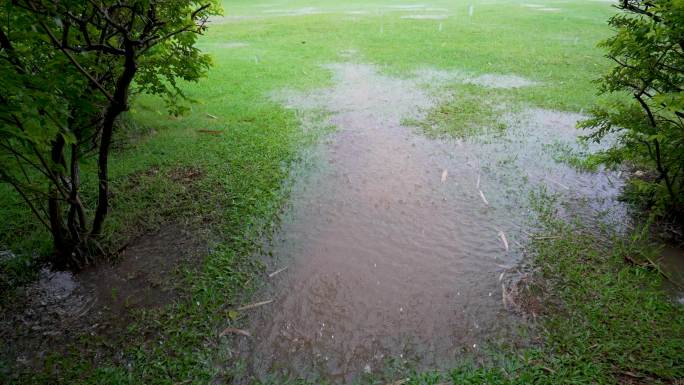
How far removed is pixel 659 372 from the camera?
2.74 meters

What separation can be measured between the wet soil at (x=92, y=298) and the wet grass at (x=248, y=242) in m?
0.12

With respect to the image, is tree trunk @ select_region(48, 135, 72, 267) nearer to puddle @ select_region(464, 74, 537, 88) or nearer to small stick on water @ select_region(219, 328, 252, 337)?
small stick on water @ select_region(219, 328, 252, 337)

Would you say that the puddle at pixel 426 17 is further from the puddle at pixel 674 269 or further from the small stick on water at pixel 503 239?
the puddle at pixel 674 269

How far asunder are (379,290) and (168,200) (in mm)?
2659

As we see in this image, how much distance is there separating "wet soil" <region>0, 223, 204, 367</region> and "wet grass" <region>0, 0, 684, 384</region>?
4.6 inches

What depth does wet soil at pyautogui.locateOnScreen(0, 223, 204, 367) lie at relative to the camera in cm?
312

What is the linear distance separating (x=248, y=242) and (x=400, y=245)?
150 centimetres

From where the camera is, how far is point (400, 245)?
13.9ft

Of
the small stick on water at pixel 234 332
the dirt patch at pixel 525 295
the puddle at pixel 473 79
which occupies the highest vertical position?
the puddle at pixel 473 79

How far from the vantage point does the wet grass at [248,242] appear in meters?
2.87

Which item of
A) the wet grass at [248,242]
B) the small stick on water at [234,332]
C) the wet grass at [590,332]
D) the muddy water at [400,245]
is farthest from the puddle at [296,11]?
the small stick on water at [234,332]

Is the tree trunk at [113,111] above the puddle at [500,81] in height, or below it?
above

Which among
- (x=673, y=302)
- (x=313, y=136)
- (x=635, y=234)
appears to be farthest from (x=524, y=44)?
(x=673, y=302)

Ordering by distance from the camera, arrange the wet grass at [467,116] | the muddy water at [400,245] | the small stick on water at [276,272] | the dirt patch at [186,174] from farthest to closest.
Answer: the wet grass at [467,116]
the dirt patch at [186,174]
the small stick on water at [276,272]
the muddy water at [400,245]
